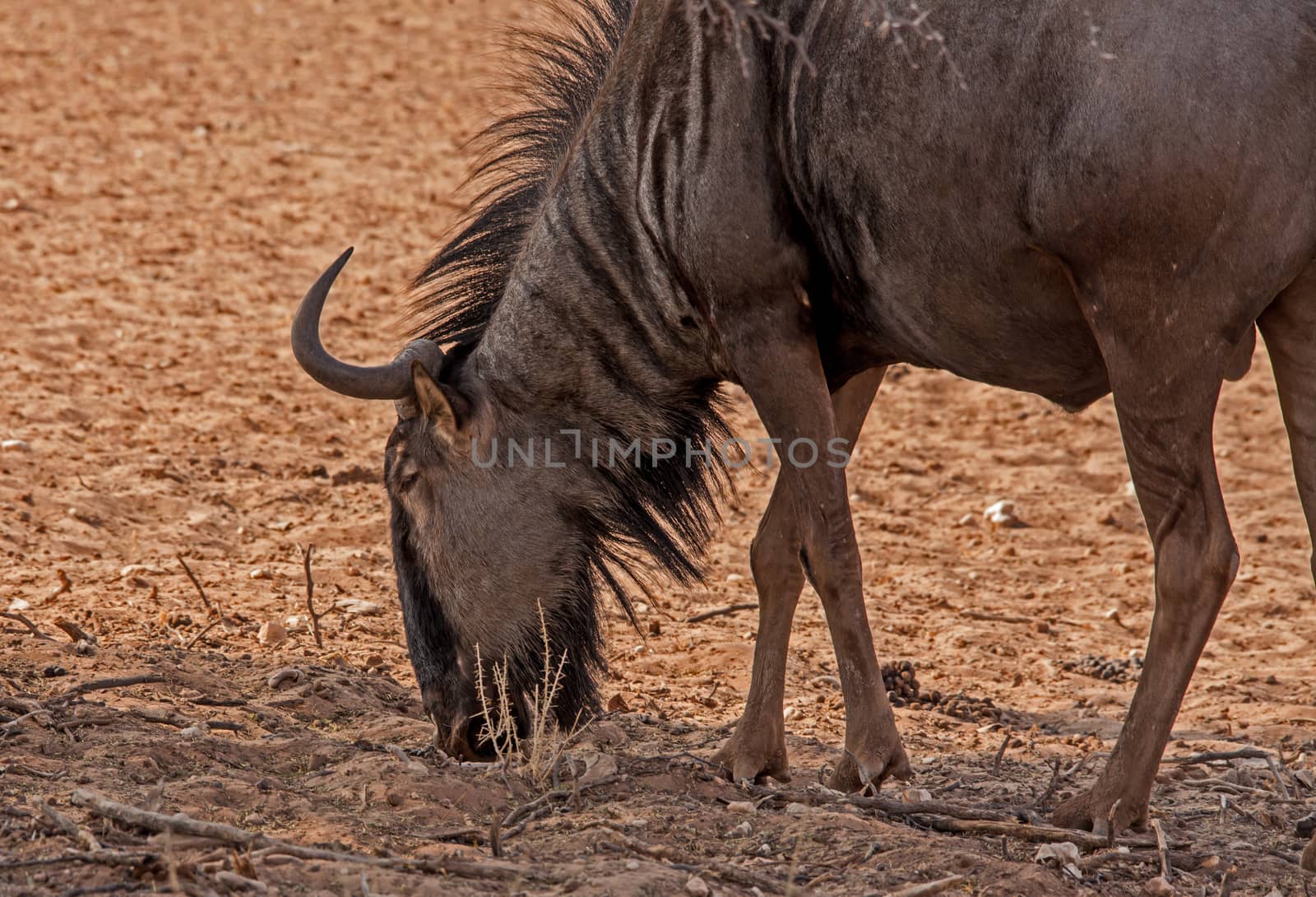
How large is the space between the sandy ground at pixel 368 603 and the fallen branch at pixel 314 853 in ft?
0.06

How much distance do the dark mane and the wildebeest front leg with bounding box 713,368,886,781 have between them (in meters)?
1.26

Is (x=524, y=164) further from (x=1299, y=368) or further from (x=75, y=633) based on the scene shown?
(x=1299, y=368)

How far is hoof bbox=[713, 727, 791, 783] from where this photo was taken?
505 centimetres

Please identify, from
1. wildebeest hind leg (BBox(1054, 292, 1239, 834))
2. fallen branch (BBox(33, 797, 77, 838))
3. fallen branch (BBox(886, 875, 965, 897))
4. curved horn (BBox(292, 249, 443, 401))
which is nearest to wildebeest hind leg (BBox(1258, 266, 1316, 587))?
wildebeest hind leg (BBox(1054, 292, 1239, 834))

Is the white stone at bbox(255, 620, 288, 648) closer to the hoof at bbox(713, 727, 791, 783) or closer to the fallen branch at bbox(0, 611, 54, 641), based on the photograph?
the fallen branch at bbox(0, 611, 54, 641)

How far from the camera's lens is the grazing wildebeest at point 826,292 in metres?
4.00

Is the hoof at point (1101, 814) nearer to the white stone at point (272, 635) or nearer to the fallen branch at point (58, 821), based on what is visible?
the fallen branch at point (58, 821)

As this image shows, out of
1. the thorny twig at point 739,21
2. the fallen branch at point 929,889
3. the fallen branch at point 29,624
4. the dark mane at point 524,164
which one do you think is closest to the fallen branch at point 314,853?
the fallen branch at point 929,889

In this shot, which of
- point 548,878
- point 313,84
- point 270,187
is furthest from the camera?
point 313,84

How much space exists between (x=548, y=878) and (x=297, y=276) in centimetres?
762

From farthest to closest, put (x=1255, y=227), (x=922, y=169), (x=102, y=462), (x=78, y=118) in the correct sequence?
(x=78, y=118), (x=102, y=462), (x=922, y=169), (x=1255, y=227)

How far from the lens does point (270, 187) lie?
39.6ft

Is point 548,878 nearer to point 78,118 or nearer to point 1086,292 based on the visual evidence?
point 1086,292

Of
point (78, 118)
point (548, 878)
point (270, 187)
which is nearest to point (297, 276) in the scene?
point (270, 187)
